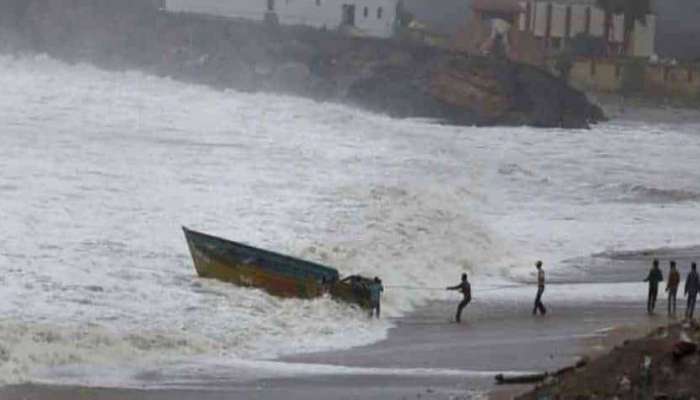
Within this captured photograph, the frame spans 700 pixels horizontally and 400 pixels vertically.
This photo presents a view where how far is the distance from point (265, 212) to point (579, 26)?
2442 inches

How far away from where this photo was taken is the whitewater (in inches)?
814

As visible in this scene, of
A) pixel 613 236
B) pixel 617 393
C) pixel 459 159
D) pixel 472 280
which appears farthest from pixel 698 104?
pixel 617 393

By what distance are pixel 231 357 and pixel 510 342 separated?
3268 mm

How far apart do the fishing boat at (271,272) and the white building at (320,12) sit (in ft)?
204

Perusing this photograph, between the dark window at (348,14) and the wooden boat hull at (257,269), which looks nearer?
the wooden boat hull at (257,269)

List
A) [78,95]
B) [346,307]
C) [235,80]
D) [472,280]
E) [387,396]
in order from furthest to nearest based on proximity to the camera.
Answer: [235,80], [78,95], [472,280], [346,307], [387,396]

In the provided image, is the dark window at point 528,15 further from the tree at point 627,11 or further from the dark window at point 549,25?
the tree at point 627,11

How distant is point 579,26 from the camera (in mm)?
92938

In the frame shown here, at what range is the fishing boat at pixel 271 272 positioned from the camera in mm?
22688

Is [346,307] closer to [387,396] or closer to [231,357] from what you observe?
[231,357]

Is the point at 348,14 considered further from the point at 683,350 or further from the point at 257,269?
the point at 683,350

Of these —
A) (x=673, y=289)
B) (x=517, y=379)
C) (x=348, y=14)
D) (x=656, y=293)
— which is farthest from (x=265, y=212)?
(x=348, y=14)

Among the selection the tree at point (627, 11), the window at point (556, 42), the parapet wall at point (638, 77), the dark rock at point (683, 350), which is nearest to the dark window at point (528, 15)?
the window at point (556, 42)

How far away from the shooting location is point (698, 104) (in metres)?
85.4
